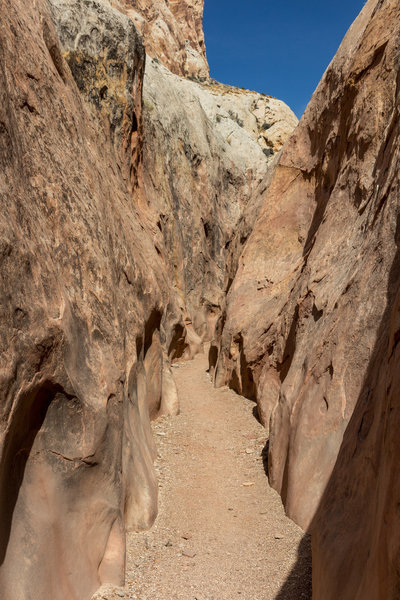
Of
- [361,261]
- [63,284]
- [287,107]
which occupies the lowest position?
[63,284]

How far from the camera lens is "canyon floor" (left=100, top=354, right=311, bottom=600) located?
187 inches

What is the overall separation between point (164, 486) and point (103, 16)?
11285mm

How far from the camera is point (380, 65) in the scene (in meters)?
7.86

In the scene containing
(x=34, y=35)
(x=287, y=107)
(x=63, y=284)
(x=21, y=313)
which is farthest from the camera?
(x=287, y=107)

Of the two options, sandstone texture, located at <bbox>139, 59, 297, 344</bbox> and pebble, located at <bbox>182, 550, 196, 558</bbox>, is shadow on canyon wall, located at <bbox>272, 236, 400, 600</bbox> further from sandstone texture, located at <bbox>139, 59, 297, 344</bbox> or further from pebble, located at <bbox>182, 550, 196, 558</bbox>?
sandstone texture, located at <bbox>139, 59, 297, 344</bbox>

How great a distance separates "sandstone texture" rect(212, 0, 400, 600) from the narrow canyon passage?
46cm

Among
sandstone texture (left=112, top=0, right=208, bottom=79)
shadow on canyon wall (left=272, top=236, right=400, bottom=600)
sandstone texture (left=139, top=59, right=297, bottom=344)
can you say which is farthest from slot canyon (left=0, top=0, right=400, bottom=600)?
sandstone texture (left=112, top=0, right=208, bottom=79)

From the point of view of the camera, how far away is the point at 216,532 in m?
5.77

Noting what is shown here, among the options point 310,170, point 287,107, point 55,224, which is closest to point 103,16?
point 310,170

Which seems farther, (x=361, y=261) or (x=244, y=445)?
(x=244, y=445)

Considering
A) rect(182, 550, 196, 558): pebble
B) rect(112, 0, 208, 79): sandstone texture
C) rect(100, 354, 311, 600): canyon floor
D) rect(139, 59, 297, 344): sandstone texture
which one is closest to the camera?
rect(100, 354, 311, 600): canyon floor

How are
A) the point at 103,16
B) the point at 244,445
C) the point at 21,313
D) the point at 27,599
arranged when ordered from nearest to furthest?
the point at 27,599
the point at 21,313
the point at 244,445
the point at 103,16

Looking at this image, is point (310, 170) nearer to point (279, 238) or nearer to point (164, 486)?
point (279, 238)

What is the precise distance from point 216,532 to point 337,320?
300 centimetres
